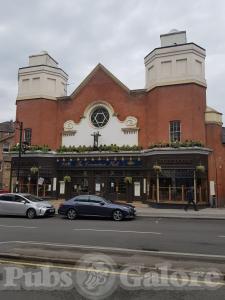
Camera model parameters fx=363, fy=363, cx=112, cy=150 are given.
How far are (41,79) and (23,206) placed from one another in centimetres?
1617

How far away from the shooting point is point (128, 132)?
1256 inches

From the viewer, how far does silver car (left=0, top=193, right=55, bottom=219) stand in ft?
72.4

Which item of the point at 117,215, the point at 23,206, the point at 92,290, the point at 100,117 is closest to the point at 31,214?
the point at 23,206

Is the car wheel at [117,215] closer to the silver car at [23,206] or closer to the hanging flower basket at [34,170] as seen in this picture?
the silver car at [23,206]

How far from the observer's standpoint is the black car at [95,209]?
20.6m

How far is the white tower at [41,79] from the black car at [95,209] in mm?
15632

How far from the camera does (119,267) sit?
7.79m

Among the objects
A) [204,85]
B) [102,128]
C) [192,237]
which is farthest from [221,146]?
[192,237]

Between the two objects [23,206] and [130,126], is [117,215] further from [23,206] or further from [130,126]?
[130,126]

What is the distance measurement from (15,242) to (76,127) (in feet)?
73.7

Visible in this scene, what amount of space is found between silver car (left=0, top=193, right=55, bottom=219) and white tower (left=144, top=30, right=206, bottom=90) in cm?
1430

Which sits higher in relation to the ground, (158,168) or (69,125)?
(69,125)

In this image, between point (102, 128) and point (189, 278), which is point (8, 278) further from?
point (102, 128)

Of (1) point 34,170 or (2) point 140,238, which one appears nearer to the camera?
(2) point 140,238
